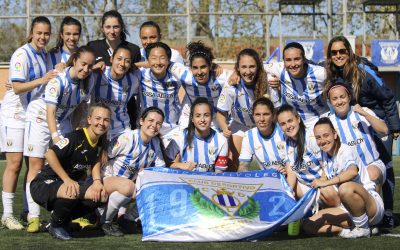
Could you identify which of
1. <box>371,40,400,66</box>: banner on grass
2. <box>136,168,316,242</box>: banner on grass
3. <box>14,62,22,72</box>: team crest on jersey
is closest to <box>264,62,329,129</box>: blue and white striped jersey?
<box>136,168,316,242</box>: banner on grass

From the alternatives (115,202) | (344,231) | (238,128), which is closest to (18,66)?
(115,202)

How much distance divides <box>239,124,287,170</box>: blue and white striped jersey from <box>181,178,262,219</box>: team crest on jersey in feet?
1.72

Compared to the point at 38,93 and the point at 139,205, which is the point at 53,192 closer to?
the point at 139,205

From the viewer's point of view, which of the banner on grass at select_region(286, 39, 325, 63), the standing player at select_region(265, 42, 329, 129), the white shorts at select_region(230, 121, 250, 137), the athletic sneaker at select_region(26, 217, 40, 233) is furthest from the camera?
the banner on grass at select_region(286, 39, 325, 63)

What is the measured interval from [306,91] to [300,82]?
0.09 m

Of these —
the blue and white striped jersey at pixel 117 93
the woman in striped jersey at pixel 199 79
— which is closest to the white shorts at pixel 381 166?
the woman in striped jersey at pixel 199 79

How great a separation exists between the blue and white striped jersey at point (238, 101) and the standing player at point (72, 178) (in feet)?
4.02

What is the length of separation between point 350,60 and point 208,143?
137 centimetres

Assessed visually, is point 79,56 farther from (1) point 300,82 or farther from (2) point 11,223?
(1) point 300,82

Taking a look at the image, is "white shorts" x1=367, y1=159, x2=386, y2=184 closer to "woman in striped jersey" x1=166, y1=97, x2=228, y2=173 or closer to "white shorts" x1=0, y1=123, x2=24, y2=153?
"woman in striped jersey" x1=166, y1=97, x2=228, y2=173

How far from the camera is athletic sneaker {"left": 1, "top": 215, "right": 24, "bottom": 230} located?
257 inches

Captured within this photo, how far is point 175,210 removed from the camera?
19.3 feet

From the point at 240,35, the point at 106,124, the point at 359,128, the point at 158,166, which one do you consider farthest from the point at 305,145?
the point at 240,35

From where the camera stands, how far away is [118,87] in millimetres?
6852
